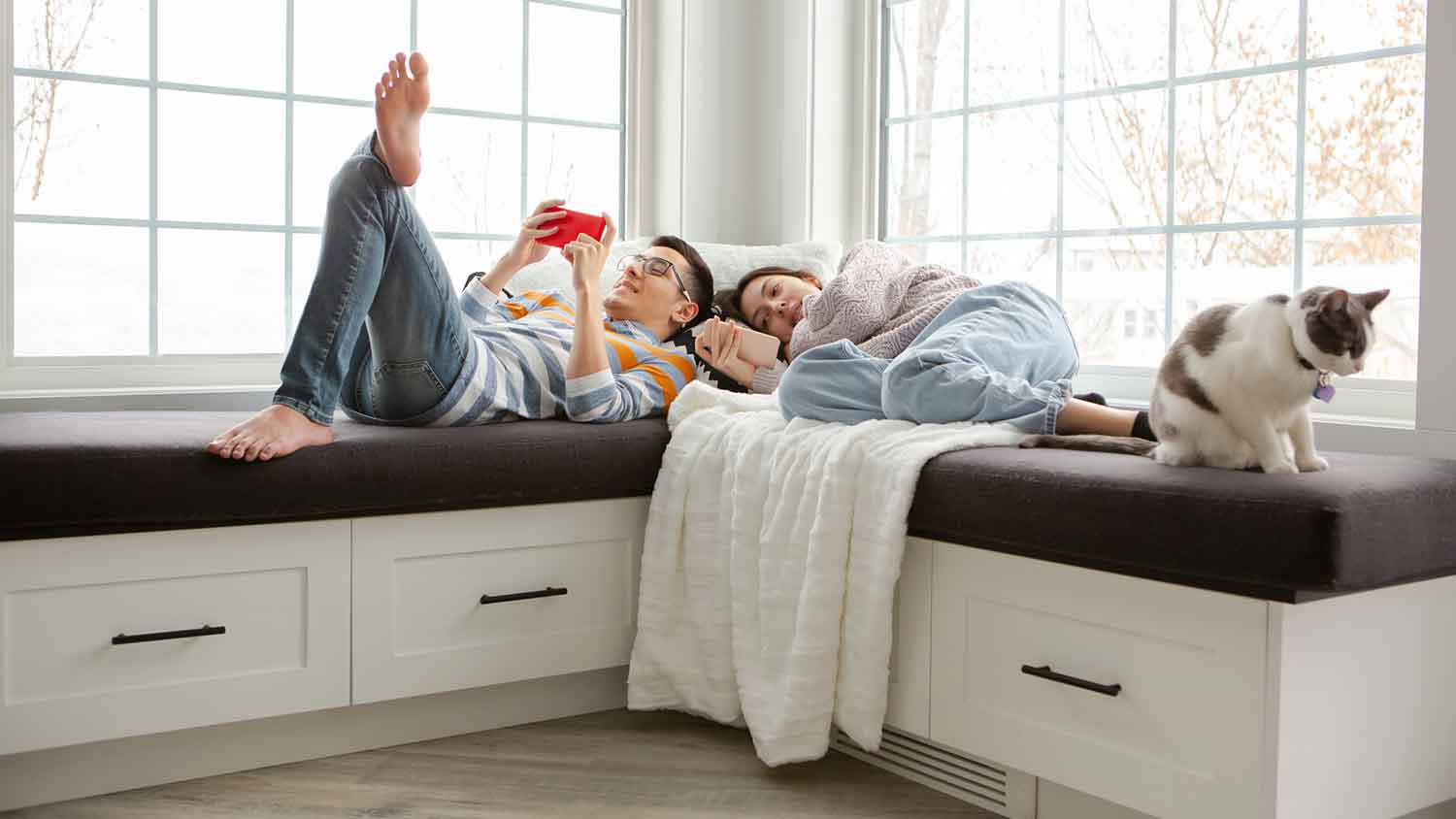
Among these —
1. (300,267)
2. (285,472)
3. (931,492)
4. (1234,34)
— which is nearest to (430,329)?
(285,472)

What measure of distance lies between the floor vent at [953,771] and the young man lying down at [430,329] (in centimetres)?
82

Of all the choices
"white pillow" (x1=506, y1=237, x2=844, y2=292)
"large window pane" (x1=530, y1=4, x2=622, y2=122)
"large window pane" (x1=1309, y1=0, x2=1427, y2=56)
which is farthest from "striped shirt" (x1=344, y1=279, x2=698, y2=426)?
"large window pane" (x1=1309, y1=0, x2=1427, y2=56)

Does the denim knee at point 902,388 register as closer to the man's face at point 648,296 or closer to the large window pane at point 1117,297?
the man's face at point 648,296

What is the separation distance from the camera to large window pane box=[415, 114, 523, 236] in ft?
11.3

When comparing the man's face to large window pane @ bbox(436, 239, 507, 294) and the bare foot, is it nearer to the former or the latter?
large window pane @ bbox(436, 239, 507, 294)

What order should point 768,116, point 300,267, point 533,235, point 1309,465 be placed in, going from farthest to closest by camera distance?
point 768,116
point 300,267
point 533,235
point 1309,465

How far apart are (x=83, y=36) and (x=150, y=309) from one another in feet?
2.09

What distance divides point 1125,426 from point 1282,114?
96 centimetres

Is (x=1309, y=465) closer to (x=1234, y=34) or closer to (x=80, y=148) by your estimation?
(x=1234, y=34)

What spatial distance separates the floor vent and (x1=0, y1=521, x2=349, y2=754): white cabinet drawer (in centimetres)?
93

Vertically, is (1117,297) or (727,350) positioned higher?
(1117,297)

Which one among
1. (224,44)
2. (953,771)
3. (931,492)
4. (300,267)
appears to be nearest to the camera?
(931,492)

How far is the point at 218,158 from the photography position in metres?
3.13

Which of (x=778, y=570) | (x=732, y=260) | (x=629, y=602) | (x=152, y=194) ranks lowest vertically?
(x=629, y=602)
